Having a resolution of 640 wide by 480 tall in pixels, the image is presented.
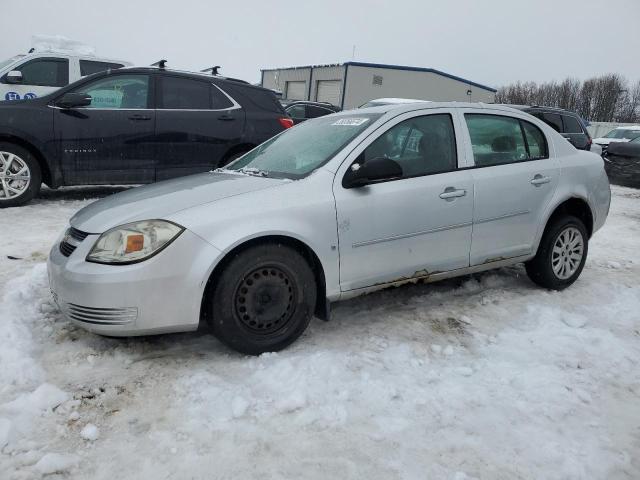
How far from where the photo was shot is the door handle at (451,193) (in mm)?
3602

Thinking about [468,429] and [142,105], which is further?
[142,105]

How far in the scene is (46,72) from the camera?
9.12m

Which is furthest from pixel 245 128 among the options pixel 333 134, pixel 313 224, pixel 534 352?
pixel 534 352

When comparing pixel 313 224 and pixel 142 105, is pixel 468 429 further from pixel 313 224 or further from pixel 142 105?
pixel 142 105

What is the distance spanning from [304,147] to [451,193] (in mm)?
1083

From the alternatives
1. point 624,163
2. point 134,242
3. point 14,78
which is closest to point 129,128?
point 14,78

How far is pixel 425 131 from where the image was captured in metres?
3.76

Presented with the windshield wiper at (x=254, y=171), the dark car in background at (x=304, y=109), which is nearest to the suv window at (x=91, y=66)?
the windshield wiper at (x=254, y=171)

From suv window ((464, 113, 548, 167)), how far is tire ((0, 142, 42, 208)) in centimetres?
513

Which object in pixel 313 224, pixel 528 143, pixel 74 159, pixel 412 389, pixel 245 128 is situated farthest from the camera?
pixel 245 128

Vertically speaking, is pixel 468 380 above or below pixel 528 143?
below

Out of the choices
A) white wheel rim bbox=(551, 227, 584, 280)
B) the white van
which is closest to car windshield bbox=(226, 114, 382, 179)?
white wheel rim bbox=(551, 227, 584, 280)

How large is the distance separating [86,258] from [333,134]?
1.82m

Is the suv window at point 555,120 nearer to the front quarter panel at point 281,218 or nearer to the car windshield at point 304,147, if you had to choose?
the car windshield at point 304,147
